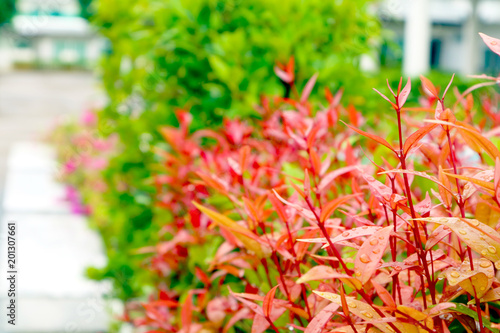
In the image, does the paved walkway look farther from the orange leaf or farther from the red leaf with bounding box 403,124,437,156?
the red leaf with bounding box 403,124,437,156

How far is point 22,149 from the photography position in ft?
34.2

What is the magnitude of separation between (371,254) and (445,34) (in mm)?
20663

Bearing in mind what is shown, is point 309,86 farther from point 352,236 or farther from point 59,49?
point 59,49

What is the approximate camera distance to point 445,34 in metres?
19.5

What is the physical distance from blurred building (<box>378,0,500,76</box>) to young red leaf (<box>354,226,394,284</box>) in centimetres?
812

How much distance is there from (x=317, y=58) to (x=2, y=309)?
8.37 feet

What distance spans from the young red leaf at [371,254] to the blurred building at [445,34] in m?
→ 8.12

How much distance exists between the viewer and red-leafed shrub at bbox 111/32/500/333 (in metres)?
0.67

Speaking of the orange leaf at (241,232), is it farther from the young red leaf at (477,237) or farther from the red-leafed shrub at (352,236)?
the young red leaf at (477,237)

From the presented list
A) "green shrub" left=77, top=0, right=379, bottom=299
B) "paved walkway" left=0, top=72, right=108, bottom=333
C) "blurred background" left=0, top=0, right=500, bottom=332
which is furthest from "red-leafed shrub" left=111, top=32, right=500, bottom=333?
"paved walkway" left=0, top=72, right=108, bottom=333

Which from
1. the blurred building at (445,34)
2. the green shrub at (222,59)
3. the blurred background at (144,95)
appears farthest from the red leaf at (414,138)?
the blurred building at (445,34)

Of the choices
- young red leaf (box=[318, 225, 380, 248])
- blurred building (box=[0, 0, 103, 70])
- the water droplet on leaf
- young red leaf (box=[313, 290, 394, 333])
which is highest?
young red leaf (box=[318, 225, 380, 248])

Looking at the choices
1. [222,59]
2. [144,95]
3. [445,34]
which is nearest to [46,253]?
[144,95]

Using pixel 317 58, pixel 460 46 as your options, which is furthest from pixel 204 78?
pixel 460 46
